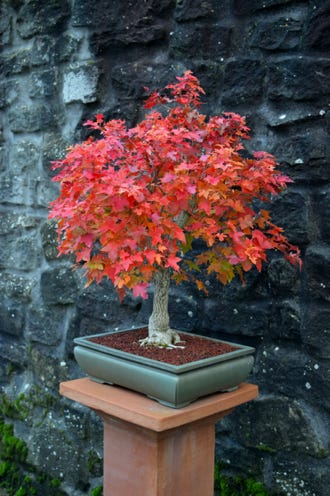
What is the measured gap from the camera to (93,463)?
2414 mm

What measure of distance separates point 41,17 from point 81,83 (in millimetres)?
391

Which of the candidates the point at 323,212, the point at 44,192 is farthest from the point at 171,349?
the point at 44,192

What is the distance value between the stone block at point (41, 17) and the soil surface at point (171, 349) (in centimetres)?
138

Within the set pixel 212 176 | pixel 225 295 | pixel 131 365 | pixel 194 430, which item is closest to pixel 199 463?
pixel 194 430

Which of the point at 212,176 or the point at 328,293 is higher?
the point at 212,176

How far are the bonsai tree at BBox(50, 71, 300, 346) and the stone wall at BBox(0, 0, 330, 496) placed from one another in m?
0.22

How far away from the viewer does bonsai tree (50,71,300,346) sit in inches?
59.7

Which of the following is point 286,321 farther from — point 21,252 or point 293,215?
point 21,252

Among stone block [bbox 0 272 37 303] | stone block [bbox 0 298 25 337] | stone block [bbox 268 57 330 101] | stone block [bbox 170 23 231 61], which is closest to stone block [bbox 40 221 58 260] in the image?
stone block [bbox 0 272 37 303]

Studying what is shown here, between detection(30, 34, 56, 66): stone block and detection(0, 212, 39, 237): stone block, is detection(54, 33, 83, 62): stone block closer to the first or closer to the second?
detection(30, 34, 56, 66): stone block

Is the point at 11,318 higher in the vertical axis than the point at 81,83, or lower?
lower

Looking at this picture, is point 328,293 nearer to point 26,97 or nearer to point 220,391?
point 220,391

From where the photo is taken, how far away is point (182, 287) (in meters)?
2.18

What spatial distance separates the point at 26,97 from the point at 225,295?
128 cm
